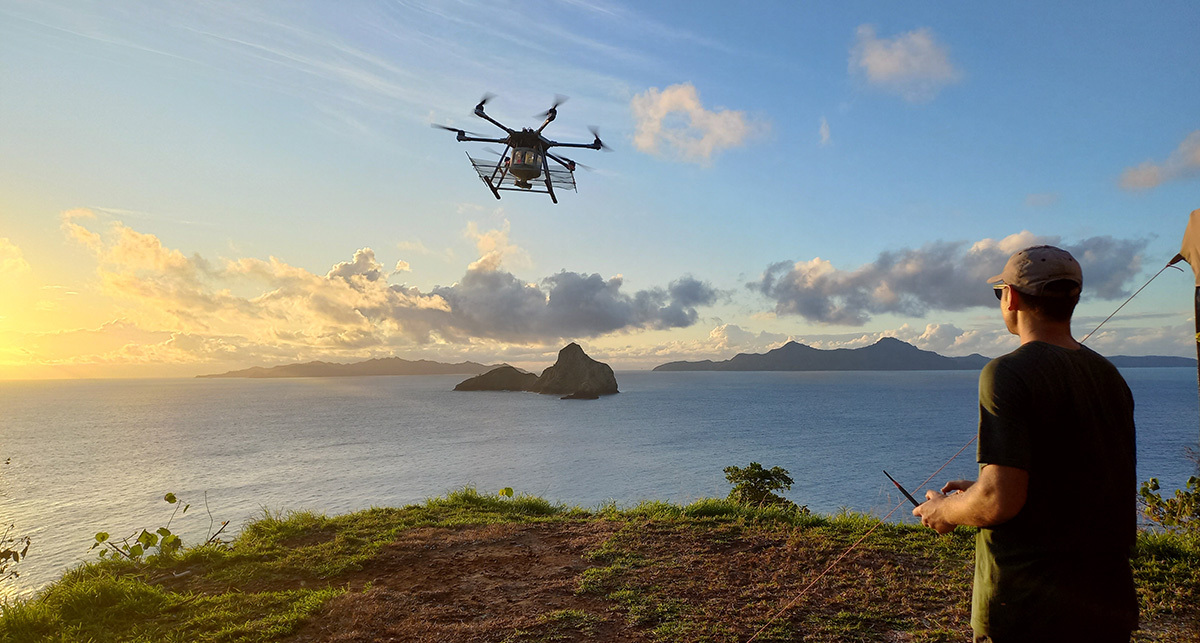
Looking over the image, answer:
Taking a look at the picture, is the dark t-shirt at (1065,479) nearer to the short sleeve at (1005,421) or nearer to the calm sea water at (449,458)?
the short sleeve at (1005,421)

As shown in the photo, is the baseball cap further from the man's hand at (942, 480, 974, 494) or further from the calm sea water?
the calm sea water

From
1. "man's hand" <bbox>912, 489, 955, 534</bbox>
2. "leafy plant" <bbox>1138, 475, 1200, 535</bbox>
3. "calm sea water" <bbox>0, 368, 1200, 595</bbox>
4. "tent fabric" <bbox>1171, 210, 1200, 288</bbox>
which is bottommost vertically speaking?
"calm sea water" <bbox>0, 368, 1200, 595</bbox>

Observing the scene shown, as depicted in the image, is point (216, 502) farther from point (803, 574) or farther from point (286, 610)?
point (803, 574)

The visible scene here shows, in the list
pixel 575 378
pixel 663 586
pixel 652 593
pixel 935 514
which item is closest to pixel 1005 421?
pixel 935 514

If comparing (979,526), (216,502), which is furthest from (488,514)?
(216,502)

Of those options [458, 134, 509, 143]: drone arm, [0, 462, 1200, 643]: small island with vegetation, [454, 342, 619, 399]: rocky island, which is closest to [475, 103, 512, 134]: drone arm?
[458, 134, 509, 143]: drone arm
